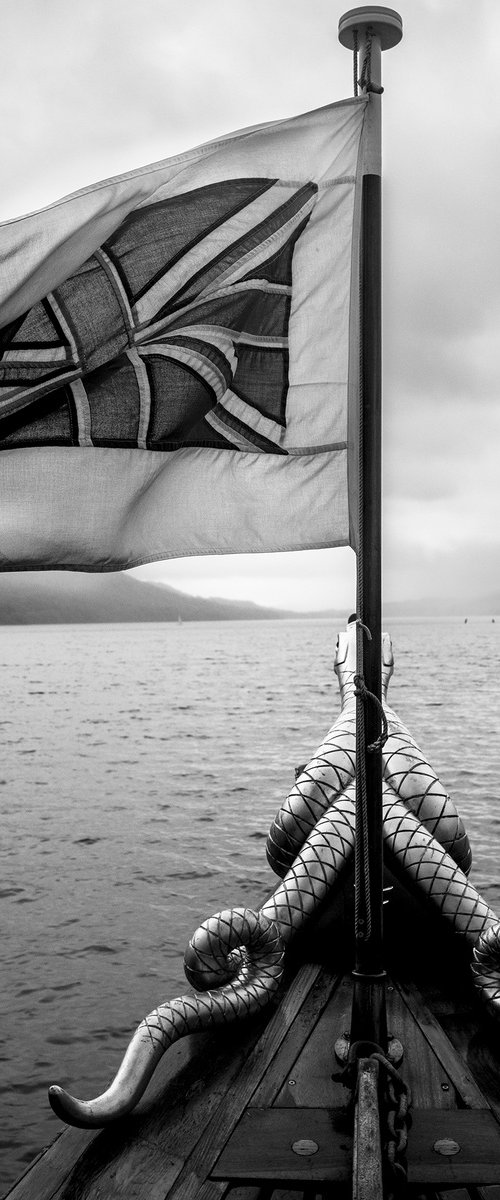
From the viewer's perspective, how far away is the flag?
3.65 m

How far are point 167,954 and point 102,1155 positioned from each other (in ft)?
20.4

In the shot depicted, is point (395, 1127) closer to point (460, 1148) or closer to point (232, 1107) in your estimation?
point (460, 1148)

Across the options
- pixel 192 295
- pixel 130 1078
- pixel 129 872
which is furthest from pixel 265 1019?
pixel 129 872

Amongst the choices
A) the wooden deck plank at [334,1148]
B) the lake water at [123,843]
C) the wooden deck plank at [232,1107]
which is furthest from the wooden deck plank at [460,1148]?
the lake water at [123,843]

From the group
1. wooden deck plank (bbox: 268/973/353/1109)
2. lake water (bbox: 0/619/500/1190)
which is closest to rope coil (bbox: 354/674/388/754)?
wooden deck plank (bbox: 268/973/353/1109)

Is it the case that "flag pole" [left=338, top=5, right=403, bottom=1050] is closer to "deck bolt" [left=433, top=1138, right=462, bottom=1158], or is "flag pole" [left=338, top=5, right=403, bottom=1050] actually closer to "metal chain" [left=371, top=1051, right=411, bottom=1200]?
"metal chain" [left=371, top=1051, right=411, bottom=1200]

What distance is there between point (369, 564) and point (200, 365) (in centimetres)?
100

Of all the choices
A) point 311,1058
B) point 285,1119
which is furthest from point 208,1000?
point 285,1119

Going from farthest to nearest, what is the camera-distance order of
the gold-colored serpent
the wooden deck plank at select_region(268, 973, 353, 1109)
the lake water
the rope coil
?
the lake water < the gold-colored serpent < the wooden deck plank at select_region(268, 973, 353, 1109) < the rope coil

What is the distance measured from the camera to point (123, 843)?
1491cm

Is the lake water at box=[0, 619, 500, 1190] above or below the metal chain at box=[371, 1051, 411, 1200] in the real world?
below

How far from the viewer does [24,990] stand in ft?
28.8

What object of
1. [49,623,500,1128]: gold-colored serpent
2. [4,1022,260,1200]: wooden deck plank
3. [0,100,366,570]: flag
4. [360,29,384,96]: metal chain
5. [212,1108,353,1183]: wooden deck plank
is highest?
[360,29,384,96]: metal chain

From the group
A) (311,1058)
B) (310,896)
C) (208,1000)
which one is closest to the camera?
(311,1058)
